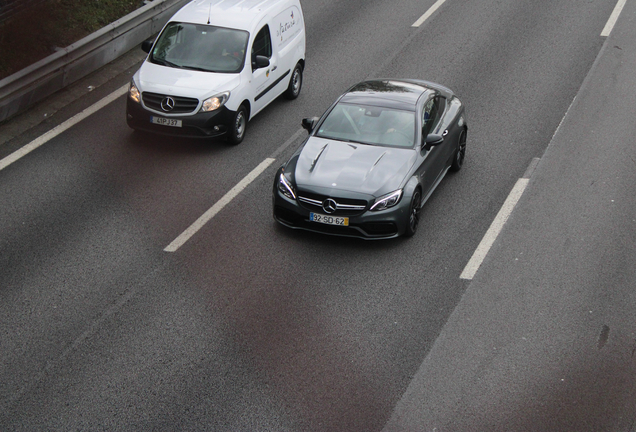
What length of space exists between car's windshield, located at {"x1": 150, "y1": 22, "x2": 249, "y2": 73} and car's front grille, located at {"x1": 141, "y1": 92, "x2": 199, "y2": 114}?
797 mm

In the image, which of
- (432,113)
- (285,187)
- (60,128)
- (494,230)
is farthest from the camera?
(60,128)

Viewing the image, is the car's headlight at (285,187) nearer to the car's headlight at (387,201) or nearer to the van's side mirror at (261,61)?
the car's headlight at (387,201)

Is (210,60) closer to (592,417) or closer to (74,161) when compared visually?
(74,161)

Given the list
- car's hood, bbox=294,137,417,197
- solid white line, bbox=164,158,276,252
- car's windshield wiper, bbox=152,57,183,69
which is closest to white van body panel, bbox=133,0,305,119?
car's windshield wiper, bbox=152,57,183,69

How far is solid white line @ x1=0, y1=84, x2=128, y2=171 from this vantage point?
42.5 ft

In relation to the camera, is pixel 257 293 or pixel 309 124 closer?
pixel 257 293

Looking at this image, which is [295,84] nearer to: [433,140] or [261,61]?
[261,61]

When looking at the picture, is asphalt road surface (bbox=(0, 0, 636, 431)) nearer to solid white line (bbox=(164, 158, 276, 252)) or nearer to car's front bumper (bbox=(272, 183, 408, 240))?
solid white line (bbox=(164, 158, 276, 252))

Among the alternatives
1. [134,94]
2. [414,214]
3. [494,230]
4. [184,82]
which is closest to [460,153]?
[494,230]

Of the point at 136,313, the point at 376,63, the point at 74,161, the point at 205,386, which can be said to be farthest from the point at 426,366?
the point at 376,63

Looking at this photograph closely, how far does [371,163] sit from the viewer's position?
422 inches

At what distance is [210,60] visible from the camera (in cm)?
1360

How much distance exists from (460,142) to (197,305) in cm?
538

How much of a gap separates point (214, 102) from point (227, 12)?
2301mm
